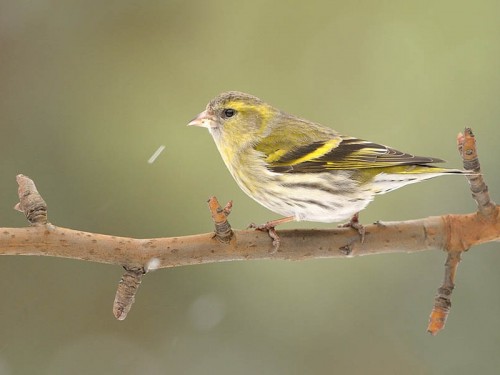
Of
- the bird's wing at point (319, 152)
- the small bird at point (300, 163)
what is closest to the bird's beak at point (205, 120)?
the small bird at point (300, 163)

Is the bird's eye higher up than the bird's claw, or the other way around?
the bird's eye

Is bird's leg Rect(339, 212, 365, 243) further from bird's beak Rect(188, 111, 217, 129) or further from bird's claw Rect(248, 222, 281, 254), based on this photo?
bird's beak Rect(188, 111, 217, 129)

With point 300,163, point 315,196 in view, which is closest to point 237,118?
point 300,163

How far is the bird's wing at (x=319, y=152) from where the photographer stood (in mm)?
2279

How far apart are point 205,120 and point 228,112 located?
11 cm

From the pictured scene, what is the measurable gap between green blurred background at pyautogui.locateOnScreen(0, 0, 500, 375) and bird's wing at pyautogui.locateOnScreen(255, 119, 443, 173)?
1.94 ft

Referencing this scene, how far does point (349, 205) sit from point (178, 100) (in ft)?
3.64

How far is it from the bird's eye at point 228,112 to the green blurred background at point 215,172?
0.61 metres

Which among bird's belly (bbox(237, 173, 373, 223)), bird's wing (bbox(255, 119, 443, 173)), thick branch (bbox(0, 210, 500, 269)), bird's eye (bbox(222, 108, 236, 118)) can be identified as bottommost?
thick branch (bbox(0, 210, 500, 269))

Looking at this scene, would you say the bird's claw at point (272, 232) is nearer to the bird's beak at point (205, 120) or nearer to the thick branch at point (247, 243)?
the thick branch at point (247, 243)

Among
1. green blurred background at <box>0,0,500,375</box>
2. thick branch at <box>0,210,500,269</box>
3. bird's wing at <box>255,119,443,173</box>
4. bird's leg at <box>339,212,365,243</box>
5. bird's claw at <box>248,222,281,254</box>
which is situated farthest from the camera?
green blurred background at <box>0,0,500,375</box>

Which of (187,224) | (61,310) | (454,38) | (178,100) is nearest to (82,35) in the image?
(178,100)

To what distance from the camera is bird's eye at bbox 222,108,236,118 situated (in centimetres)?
232

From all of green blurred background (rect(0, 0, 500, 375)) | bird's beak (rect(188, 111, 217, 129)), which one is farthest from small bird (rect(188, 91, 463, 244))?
green blurred background (rect(0, 0, 500, 375))
